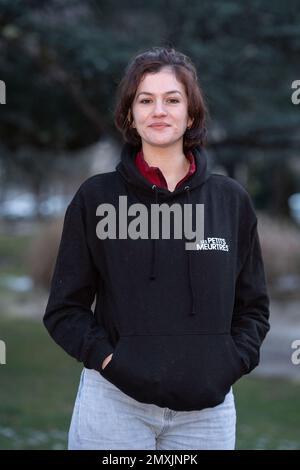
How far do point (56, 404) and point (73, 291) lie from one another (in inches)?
201

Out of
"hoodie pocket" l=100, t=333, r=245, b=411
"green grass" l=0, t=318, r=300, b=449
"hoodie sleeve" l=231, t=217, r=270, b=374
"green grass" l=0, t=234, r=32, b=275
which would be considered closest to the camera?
"hoodie pocket" l=100, t=333, r=245, b=411

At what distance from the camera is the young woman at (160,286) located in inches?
100

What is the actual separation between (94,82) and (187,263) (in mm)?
6551

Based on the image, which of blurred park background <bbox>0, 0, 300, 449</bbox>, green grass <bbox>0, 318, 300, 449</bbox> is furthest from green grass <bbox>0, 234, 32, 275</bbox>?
green grass <bbox>0, 318, 300, 449</bbox>

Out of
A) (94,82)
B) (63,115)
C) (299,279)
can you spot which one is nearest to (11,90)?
(63,115)

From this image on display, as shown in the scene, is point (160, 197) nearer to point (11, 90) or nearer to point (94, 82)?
point (94, 82)

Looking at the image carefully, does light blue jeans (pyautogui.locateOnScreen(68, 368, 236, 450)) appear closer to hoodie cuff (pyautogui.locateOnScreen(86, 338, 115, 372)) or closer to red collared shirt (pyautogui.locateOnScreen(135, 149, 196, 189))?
hoodie cuff (pyautogui.locateOnScreen(86, 338, 115, 372))

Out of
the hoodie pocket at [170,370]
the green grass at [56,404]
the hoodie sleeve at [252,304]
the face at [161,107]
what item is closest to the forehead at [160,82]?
the face at [161,107]

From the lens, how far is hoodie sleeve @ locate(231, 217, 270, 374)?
9.02 ft

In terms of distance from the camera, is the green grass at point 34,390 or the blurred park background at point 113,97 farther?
the blurred park background at point 113,97

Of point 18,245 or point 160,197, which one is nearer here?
point 160,197

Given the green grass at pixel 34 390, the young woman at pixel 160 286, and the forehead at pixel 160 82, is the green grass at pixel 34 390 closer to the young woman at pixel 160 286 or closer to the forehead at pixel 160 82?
the young woman at pixel 160 286

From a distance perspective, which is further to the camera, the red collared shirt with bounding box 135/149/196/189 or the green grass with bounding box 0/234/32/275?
the green grass with bounding box 0/234/32/275

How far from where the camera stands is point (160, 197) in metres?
2.68
